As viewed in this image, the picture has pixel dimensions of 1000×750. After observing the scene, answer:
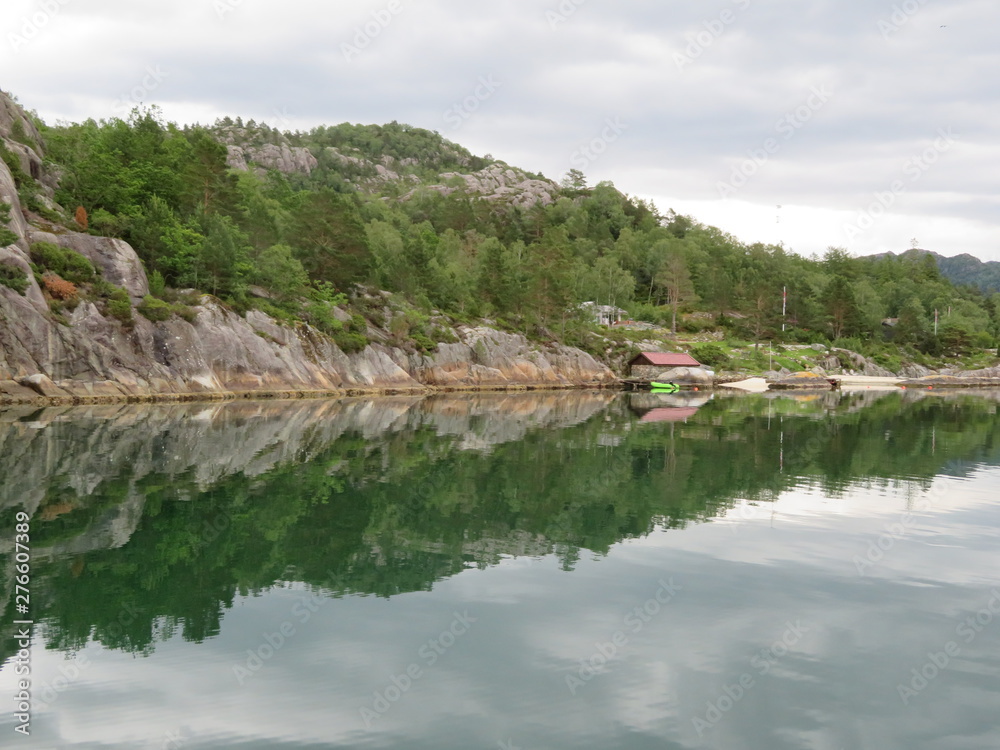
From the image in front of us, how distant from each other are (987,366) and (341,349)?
13085 centimetres

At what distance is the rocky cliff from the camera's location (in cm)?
5272

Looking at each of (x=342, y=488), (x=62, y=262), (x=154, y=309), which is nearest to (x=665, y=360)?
(x=154, y=309)

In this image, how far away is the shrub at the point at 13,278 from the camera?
169 feet

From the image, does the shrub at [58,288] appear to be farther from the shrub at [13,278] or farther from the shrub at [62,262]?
the shrub at [13,278]

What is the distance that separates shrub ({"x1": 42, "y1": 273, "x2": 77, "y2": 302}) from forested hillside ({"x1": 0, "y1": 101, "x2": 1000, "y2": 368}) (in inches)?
201

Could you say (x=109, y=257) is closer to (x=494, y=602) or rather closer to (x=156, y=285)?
(x=156, y=285)

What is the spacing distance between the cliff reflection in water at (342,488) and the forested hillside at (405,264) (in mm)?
25172

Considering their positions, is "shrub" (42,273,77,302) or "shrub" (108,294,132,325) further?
"shrub" (108,294,132,325)

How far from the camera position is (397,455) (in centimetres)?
3466

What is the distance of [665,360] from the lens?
116125 millimetres

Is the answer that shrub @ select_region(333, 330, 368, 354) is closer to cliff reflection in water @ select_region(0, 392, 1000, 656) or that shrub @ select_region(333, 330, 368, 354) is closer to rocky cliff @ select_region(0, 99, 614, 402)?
rocky cliff @ select_region(0, 99, 614, 402)

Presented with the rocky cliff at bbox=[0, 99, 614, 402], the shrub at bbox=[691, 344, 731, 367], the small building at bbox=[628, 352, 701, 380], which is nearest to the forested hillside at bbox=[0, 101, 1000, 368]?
the rocky cliff at bbox=[0, 99, 614, 402]

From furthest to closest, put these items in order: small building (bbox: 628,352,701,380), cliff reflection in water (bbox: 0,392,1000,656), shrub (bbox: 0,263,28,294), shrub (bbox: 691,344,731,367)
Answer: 1. shrub (bbox: 691,344,731,367)
2. small building (bbox: 628,352,701,380)
3. shrub (bbox: 0,263,28,294)
4. cliff reflection in water (bbox: 0,392,1000,656)

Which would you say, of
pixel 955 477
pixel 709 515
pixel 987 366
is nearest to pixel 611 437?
pixel 955 477
